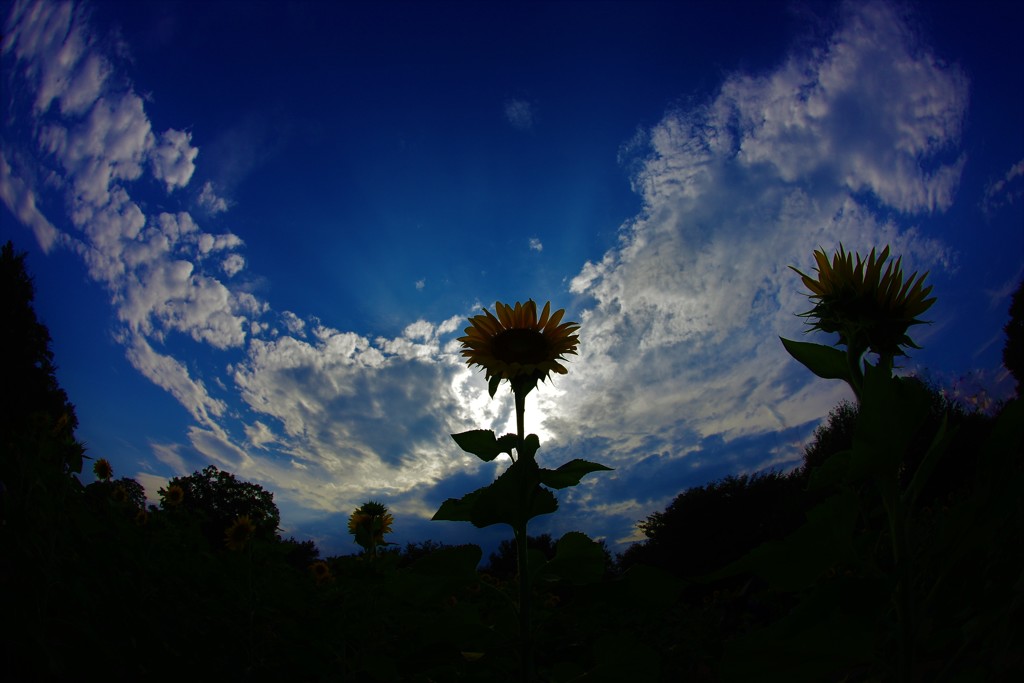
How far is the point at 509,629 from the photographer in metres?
1.70

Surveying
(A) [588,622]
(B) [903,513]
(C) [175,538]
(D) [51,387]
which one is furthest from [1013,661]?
(D) [51,387]

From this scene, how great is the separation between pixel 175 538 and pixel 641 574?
368 cm

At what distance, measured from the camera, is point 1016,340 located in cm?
2603

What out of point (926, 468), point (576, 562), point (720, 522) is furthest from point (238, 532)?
point (720, 522)

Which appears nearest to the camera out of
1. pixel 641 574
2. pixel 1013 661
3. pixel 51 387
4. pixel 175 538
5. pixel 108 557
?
pixel 1013 661

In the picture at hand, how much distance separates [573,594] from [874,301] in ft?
3.76

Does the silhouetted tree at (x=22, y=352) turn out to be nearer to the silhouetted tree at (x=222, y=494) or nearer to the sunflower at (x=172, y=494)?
the silhouetted tree at (x=222, y=494)

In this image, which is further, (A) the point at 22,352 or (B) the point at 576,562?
(A) the point at 22,352

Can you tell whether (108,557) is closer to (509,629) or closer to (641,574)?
(509,629)

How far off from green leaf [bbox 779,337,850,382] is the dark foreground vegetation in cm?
18

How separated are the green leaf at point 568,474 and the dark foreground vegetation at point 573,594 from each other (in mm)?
257

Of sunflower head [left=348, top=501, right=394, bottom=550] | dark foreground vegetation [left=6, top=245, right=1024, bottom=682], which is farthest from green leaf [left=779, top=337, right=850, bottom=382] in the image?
sunflower head [left=348, top=501, right=394, bottom=550]

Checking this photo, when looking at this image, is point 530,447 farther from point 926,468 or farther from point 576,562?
point 926,468

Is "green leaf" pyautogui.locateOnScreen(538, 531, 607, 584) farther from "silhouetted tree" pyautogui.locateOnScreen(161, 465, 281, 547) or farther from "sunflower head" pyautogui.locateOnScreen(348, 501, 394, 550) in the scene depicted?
"silhouetted tree" pyautogui.locateOnScreen(161, 465, 281, 547)
